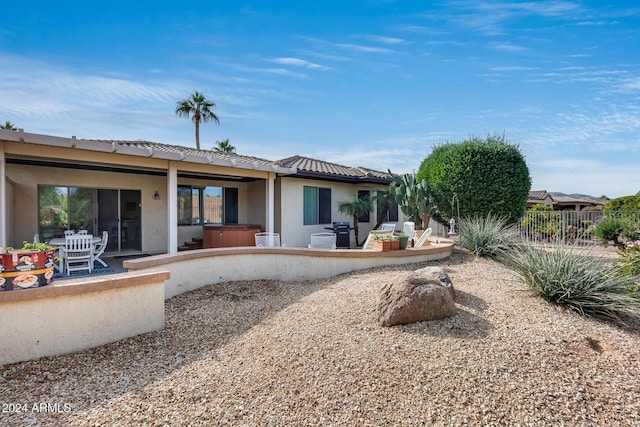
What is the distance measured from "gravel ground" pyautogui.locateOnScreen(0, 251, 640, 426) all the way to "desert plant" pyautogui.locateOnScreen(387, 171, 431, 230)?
5986 millimetres

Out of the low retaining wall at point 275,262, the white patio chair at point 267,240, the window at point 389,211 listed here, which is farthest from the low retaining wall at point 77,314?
the window at point 389,211

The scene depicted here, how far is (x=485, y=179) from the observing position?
35.0 ft

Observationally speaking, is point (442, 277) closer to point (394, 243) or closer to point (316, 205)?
point (394, 243)

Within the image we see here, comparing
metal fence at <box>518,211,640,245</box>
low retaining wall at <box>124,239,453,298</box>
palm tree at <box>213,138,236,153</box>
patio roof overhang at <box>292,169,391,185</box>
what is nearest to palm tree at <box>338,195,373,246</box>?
patio roof overhang at <box>292,169,391,185</box>

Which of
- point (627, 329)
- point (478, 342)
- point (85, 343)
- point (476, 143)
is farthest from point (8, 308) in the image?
point (476, 143)

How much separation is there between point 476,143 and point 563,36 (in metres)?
3.55

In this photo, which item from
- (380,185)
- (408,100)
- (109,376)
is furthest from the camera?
(380,185)

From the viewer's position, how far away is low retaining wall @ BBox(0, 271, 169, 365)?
3594 millimetres

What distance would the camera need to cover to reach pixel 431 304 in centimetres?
437

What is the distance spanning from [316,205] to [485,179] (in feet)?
21.2

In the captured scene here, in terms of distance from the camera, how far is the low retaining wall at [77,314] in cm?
359

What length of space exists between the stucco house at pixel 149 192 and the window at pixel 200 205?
0.04 metres

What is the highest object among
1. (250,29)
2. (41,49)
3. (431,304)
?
(250,29)

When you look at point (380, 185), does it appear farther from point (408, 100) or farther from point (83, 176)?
point (83, 176)
